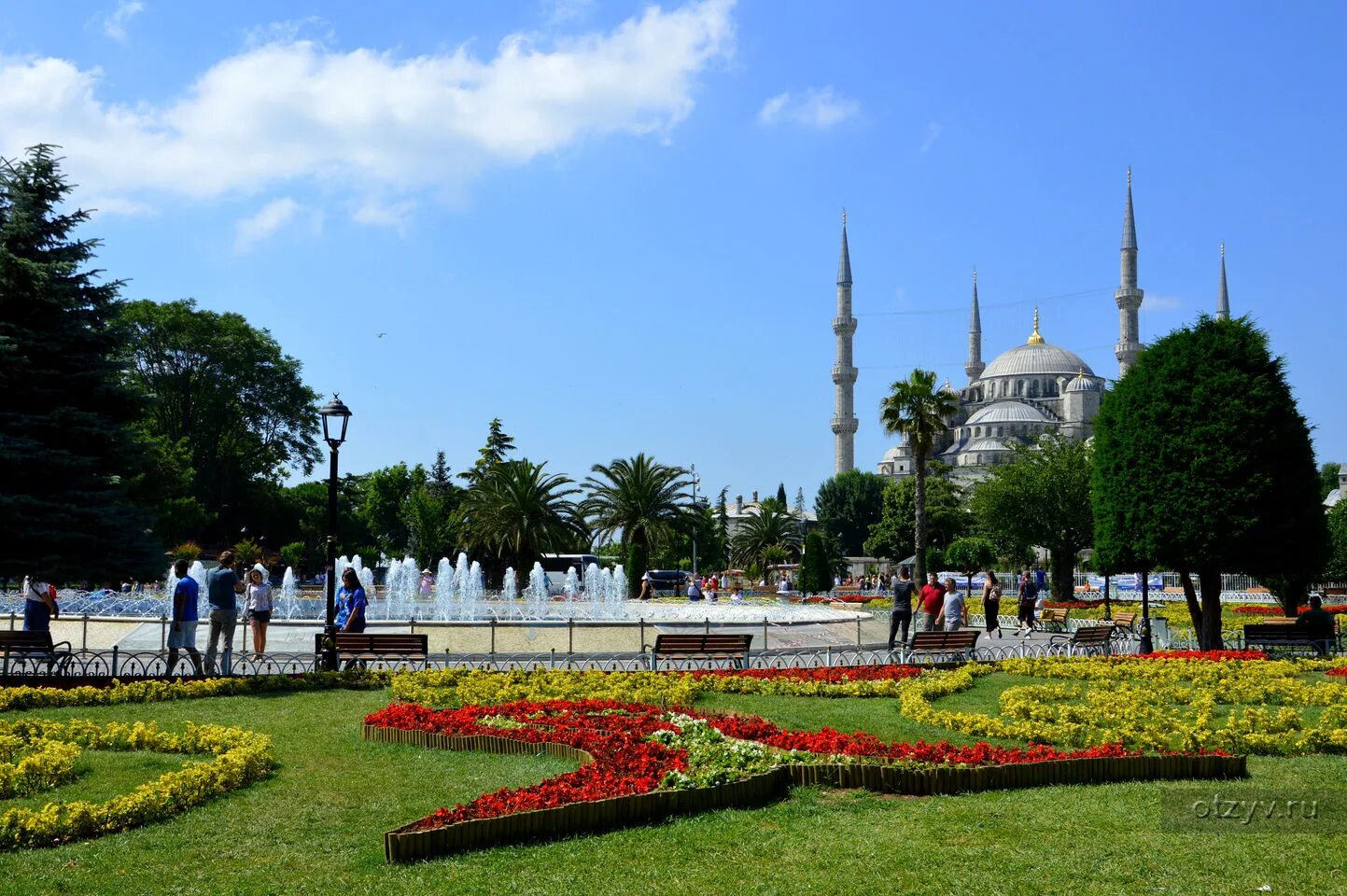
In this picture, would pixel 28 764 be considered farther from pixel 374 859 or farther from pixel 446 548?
pixel 446 548

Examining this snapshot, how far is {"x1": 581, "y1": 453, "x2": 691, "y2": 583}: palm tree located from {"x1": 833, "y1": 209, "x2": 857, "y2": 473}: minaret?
49807mm

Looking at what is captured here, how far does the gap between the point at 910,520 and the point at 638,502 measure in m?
31.9

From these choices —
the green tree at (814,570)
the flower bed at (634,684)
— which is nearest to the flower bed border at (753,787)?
the flower bed at (634,684)

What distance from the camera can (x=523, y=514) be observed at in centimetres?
3825

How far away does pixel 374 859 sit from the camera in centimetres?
563

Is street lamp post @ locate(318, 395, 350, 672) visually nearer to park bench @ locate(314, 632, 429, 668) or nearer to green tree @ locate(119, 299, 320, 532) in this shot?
park bench @ locate(314, 632, 429, 668)

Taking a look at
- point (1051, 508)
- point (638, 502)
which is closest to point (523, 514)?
point (638, 502)

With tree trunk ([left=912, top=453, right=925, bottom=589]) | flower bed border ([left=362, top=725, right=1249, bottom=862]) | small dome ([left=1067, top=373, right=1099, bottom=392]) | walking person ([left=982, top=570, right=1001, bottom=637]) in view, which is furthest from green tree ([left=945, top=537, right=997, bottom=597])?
small dome ([left=1067, top=373, right=1099, bottom=392])

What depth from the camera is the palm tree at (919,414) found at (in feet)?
108

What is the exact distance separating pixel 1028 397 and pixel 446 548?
215 feet

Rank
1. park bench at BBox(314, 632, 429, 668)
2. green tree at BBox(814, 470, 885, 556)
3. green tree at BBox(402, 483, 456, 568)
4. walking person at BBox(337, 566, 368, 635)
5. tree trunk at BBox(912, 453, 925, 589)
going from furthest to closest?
green tree at BBox(814, 470, 885, 556), green tree at BBox(402, 483, 456, 568), tree trunk at BBox(912, 453, 925, 589), walking person at BBox(337, 566, 368, 635), park bench at BBox(314, 632, 429, 668)

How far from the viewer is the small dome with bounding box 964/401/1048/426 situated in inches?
3861

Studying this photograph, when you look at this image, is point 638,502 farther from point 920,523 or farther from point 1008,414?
point 1008,414

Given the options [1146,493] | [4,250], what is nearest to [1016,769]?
[1146,493]
